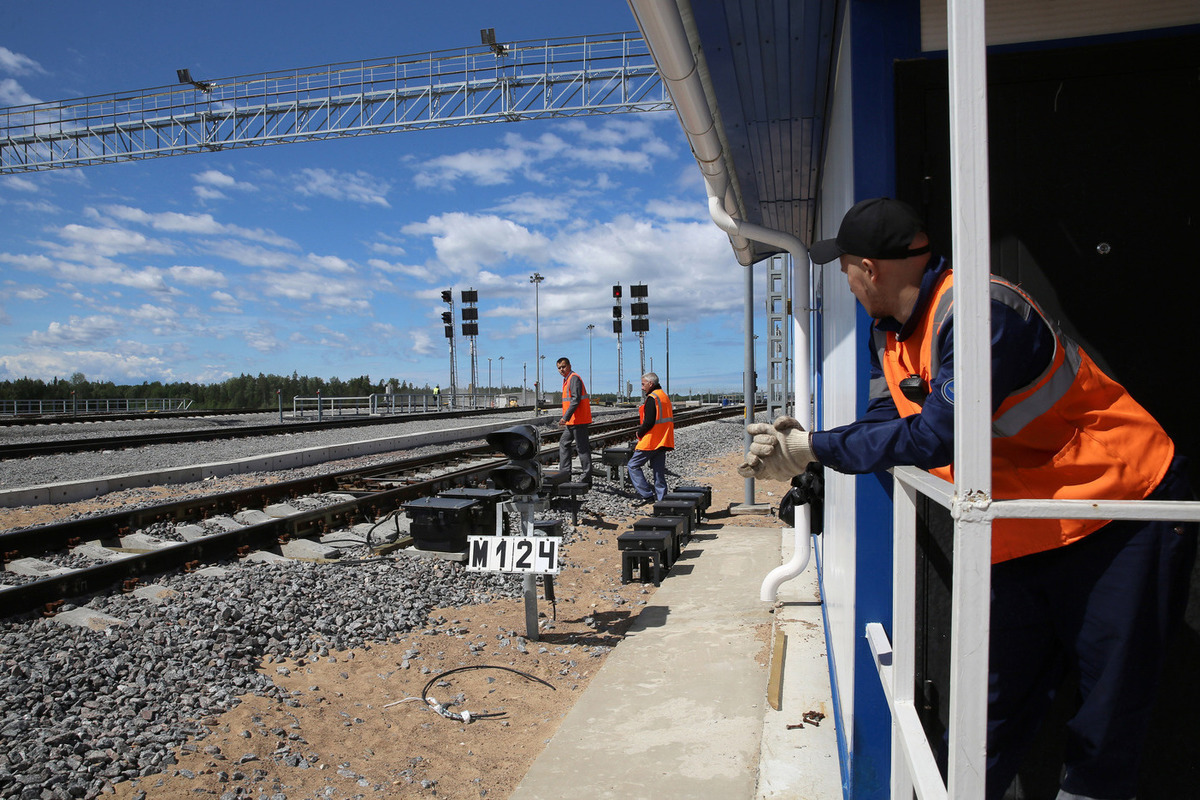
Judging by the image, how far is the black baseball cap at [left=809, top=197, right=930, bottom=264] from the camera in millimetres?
1965

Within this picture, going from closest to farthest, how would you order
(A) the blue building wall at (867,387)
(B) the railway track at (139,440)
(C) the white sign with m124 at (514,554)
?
(A) the blue building wall at (867,387) → (C) the white sign with m124 at (514,554) → (B) the railway track at (139,440)

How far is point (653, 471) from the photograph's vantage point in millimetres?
10992

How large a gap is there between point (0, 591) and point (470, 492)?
422cm

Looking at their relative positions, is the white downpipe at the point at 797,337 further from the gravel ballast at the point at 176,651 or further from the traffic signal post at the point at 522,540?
the gravel ballast at the point at 176,651

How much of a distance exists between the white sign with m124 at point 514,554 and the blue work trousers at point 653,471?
546cm

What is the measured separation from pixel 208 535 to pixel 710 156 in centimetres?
666

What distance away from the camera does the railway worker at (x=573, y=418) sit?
1211 centimetres

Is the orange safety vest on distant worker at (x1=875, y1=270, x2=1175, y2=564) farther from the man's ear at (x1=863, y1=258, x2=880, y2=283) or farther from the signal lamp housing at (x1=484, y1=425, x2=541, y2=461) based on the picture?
the signal lamp housing at (x1=484, y1=425, x2=541, y2=461)

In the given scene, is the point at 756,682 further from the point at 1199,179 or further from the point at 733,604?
the point at 1199,179

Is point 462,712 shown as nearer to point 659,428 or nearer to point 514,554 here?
point 514,554

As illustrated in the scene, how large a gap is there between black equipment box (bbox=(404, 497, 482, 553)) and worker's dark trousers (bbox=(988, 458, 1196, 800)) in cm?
641

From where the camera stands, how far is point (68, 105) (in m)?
24.5

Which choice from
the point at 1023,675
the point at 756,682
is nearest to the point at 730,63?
the point at 1023,675

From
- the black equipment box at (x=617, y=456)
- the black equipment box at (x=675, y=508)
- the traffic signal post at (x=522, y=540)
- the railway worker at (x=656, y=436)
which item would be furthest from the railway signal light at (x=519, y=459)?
the black equipment box at (x=617, y=456)
